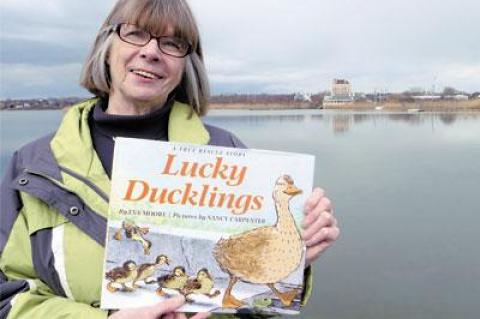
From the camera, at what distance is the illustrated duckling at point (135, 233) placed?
1346mm

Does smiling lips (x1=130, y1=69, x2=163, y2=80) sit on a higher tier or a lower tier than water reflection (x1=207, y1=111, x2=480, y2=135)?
higher

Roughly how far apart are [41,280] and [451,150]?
65.1 feet

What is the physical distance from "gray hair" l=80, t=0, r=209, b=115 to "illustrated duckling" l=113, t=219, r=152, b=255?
521 millimetres

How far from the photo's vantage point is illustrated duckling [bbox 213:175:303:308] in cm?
141

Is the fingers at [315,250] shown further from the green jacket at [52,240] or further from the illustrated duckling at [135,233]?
the green jacket at [52,240]

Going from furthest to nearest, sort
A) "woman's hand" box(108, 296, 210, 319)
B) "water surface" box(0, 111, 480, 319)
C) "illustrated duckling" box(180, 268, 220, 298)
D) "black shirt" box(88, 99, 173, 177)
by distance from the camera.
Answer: "water surface" box(0, 111, 480, 319) → "black shirt" box(88, 99, 173, 177) → "illustrated duckling" box(180, 268, 220, 298) → "woman's hand" box(108, 296, 210, 319)

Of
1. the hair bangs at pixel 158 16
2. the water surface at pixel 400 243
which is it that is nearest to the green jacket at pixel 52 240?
the hair bangs at pixel 158 16

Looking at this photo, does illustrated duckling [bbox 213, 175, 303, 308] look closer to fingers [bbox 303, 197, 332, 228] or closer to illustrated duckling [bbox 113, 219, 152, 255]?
fingers [bbox 303, 197, 332, 228]

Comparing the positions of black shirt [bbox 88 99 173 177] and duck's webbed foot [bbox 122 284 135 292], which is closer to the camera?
duck's webbed foot [bbox 122 284 135 292]

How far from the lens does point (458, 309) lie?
584 cm

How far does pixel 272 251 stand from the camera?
1.44m

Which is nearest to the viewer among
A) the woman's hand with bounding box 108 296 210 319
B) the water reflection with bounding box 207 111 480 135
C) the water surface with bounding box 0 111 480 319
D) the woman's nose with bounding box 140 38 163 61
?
the woman's hand with bounding box 108 296 210 319

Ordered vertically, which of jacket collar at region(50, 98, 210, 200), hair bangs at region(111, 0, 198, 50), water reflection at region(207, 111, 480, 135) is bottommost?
water reflection at region(207, 111, 480, 135)

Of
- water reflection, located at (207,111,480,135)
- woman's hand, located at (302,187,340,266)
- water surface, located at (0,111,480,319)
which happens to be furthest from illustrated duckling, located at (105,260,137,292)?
water reflection, located at (207,111,480,135)
